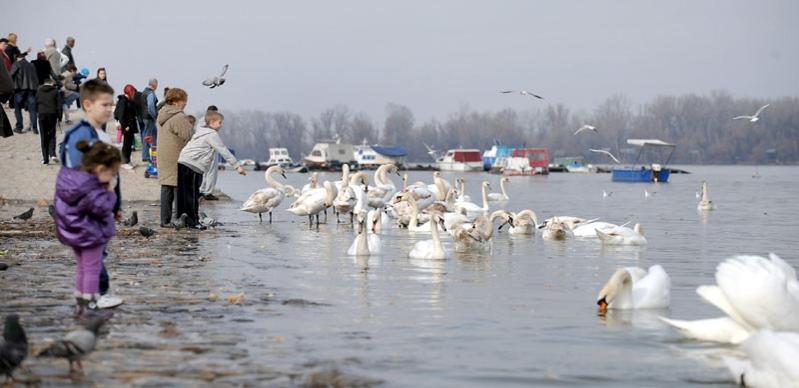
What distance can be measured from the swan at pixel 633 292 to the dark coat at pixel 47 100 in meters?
15.8

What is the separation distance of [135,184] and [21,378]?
1911 cm

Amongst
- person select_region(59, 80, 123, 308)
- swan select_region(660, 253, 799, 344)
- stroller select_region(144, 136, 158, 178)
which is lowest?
swan select_region(660, 253, 799, 344)

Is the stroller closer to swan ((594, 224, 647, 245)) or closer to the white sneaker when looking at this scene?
swan ((594, 224, 647, 245))

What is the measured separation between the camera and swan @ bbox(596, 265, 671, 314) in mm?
9133

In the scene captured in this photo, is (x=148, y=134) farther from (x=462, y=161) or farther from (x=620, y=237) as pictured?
(x=462, y=161)

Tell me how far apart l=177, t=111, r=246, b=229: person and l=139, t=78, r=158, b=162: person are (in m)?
Answer: 8.41

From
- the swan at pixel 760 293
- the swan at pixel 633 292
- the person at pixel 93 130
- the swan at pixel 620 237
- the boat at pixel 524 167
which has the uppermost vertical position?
the person at pixel 93 130

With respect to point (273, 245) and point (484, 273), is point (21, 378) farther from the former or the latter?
point (273, 245)

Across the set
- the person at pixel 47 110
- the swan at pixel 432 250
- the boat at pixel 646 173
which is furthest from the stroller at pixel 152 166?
the boat at pixel 646 173

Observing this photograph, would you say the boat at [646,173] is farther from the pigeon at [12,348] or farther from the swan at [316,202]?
the pigeon at [12,348]

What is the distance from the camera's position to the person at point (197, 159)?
53.0 ft

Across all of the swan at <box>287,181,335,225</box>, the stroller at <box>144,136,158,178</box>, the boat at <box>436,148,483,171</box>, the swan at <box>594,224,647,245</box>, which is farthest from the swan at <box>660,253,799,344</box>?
the boat at <box>436,148,483,171</box>

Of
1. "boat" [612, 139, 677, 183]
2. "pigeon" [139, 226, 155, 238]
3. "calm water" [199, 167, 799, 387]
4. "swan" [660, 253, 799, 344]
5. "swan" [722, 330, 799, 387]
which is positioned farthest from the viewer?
"boat" [612, 139, 677, 183]

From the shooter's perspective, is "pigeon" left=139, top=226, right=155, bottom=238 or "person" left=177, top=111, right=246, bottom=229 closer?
"pigeon" left=139, top=226, right=155, bottom=238
